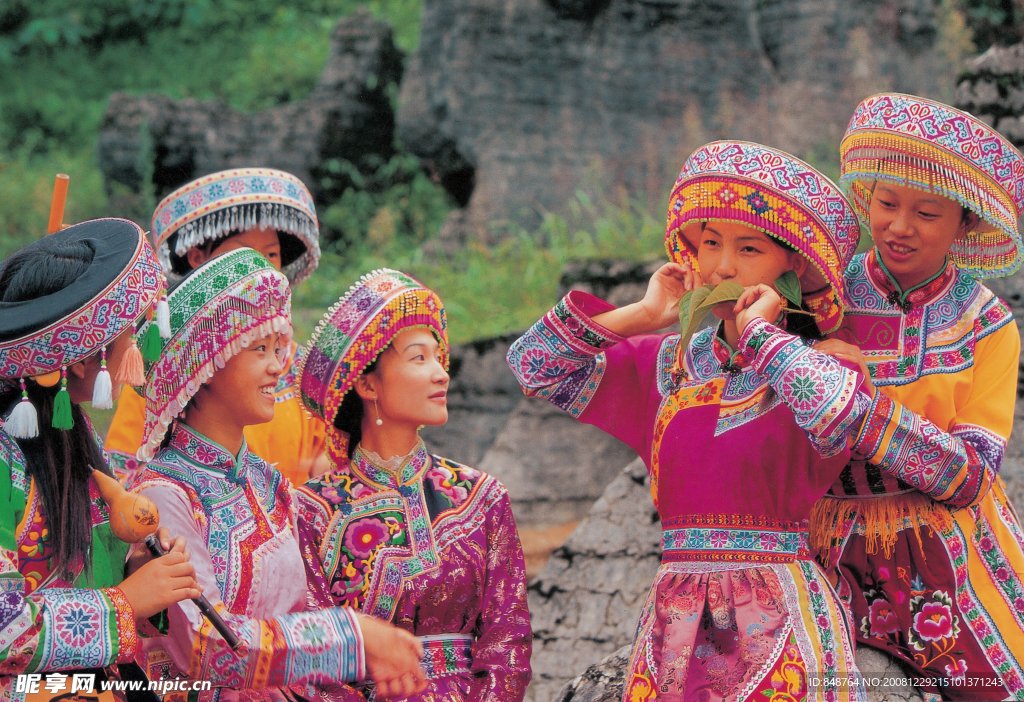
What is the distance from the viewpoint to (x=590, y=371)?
10.3 feet

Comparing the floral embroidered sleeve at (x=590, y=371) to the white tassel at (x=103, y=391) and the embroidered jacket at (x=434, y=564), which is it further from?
the white tassel at (x=103, y=391)

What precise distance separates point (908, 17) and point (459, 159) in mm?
3386

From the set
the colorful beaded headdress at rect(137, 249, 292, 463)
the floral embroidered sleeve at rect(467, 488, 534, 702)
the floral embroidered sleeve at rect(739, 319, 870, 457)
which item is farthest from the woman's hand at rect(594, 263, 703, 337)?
the colorful beaded headdress at rect(137, 249, 292, 463)

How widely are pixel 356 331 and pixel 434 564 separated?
703 millimetres

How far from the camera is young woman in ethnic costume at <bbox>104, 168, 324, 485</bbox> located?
3721mm

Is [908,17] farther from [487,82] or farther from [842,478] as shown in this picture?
[842,478]

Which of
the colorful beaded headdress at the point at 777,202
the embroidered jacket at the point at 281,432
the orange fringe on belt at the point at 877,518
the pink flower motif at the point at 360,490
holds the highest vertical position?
the colorful beaded headdress at the point at 777,202

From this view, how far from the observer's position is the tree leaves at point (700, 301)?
281 cm

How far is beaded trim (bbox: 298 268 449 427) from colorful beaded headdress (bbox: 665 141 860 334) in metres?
0.81

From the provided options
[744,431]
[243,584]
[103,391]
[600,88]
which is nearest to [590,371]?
[744,431]

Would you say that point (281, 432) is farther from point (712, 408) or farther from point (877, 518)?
point (877, 518)

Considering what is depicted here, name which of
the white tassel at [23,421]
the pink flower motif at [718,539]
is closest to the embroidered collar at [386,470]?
the pink flower motif at [718,539]

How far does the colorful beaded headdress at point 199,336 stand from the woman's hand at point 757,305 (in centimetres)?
127

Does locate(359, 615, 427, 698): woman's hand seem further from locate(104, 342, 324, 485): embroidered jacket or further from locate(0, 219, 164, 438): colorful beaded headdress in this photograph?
locate(104, 342, 324, 485): embroidered jacket
